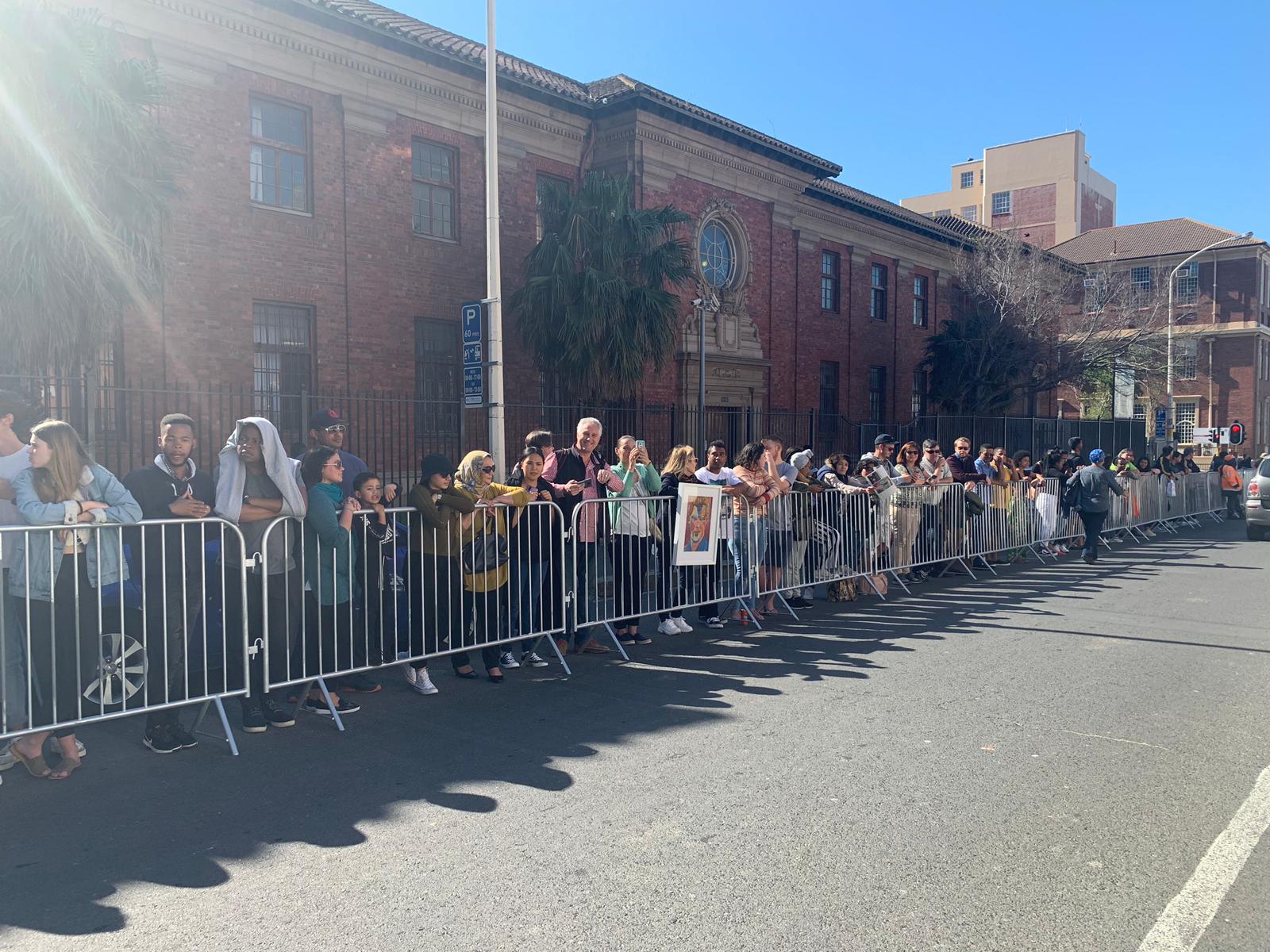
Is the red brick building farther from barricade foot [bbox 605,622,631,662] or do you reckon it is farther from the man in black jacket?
the man in black jacket

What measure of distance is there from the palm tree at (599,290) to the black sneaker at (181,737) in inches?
→ 477

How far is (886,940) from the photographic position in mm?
3281

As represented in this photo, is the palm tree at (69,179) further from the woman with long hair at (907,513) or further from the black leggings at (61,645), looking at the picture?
the woman with long hair at (907,513)

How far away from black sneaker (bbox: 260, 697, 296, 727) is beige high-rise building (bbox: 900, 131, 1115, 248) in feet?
208

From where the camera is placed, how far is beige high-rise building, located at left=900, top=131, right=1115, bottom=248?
6356 centimetres

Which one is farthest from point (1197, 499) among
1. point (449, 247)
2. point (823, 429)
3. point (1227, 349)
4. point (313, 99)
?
point (1227, 349)

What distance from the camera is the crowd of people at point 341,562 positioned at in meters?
5.10

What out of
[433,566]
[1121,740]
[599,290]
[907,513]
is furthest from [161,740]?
[599,290]

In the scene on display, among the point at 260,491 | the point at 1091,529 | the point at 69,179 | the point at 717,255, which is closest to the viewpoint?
the point at 260,491

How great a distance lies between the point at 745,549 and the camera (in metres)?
9.55

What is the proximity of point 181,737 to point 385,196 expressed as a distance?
13172 mm

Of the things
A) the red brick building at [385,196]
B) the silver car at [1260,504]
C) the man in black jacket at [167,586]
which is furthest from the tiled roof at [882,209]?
the man in black jacket at [167,586]

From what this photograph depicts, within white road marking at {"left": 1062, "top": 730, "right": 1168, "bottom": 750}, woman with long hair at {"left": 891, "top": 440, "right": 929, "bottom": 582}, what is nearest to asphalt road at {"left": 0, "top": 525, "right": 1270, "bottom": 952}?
white road marking at {"left": 1062, "top": 730, "right": 1168, "bottom": 750}

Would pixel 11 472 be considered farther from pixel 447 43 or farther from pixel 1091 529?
pixel 447 43
